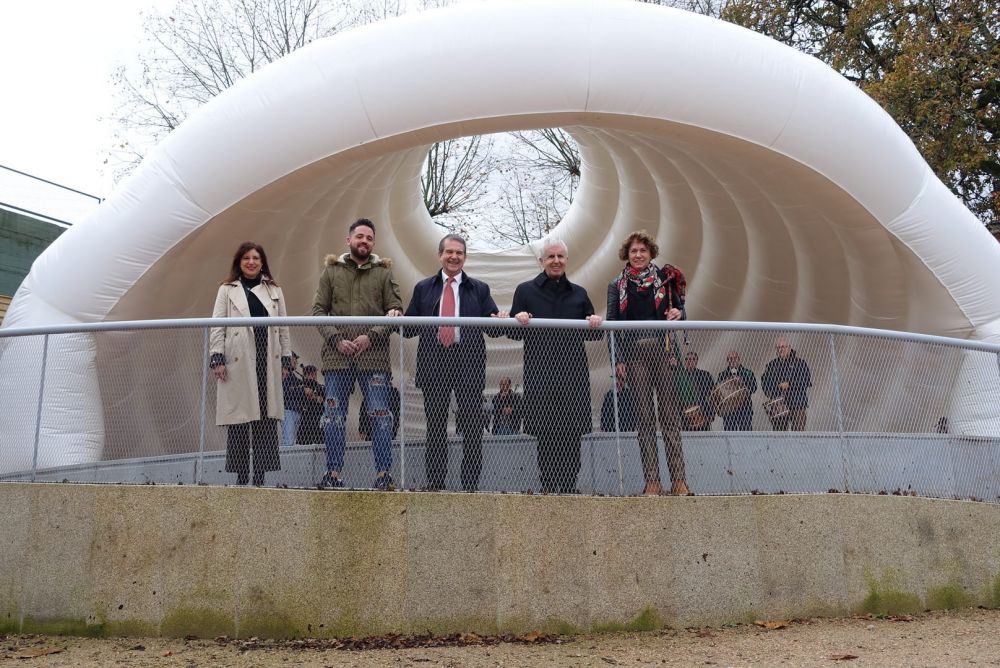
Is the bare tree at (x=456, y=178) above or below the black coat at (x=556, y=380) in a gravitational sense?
above

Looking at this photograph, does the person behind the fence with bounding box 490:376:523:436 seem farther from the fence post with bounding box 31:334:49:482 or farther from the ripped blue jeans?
the fence post with bounding box 31:334:49:482

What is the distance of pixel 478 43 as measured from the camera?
796 centimetres

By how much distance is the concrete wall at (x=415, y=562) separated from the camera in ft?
17.1

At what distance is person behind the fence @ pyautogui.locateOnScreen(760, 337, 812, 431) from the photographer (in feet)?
18.4

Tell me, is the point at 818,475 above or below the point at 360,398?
below

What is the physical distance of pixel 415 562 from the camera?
17.2 feet

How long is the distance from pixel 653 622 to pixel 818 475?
1395mm

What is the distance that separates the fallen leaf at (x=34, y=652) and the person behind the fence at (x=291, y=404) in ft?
5.43

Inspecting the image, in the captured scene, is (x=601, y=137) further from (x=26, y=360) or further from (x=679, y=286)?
(x=26, y=360)

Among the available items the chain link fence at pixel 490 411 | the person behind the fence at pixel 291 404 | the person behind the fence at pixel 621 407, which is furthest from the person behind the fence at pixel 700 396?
the person behind the fence at pixel 291 404

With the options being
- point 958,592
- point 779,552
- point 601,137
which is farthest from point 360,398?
point 601,137

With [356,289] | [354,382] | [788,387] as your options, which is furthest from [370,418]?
[788,387]

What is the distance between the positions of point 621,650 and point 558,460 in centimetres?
109

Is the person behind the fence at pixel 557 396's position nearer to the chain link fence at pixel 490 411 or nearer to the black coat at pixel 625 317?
the chain link fence at pixel 490 411
